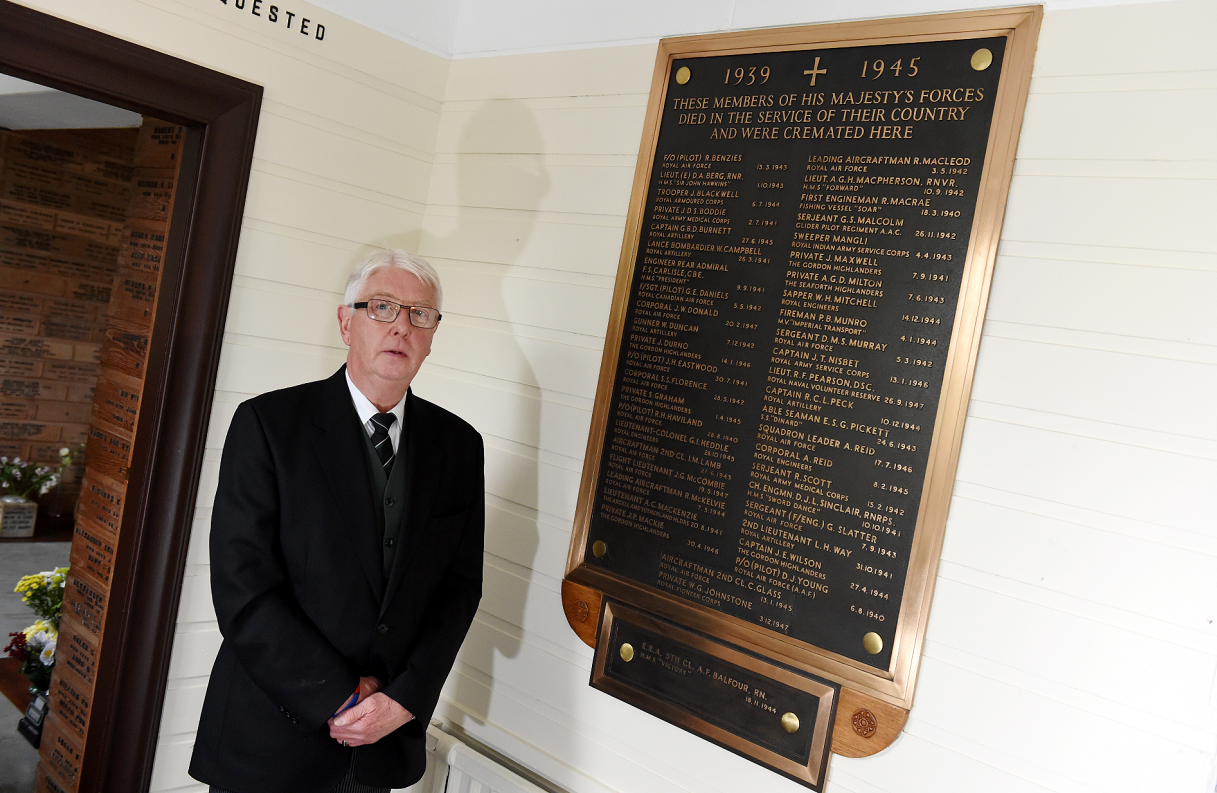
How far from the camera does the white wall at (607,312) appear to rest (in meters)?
1.63

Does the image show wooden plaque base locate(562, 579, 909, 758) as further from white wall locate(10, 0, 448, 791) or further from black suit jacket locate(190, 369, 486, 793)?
white wall locate(10, 0, 448, 791)

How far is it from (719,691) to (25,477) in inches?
250

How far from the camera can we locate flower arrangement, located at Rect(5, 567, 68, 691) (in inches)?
143

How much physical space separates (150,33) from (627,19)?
1409 mm

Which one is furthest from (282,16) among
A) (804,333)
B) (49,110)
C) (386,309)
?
(49,110)

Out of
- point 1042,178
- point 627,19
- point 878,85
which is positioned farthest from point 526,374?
point 1042,178

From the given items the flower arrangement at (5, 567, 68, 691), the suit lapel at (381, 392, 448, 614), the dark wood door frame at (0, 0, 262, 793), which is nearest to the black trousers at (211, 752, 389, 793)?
the suit lapel at (381, 392, 448, 614)

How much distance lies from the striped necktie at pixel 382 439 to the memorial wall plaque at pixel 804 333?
2.04 ft

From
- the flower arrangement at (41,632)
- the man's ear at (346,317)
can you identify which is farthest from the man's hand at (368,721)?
the flower arrangement at (41,632)

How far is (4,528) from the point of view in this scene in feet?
19.8

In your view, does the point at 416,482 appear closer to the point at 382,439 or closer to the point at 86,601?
the point at 382,439

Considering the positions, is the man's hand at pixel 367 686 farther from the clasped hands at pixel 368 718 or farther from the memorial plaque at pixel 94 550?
the memorial plaque at pixel 94 550

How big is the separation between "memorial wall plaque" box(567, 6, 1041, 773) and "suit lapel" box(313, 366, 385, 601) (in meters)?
0.68

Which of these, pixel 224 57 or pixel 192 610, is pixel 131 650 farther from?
pixel 224 57
